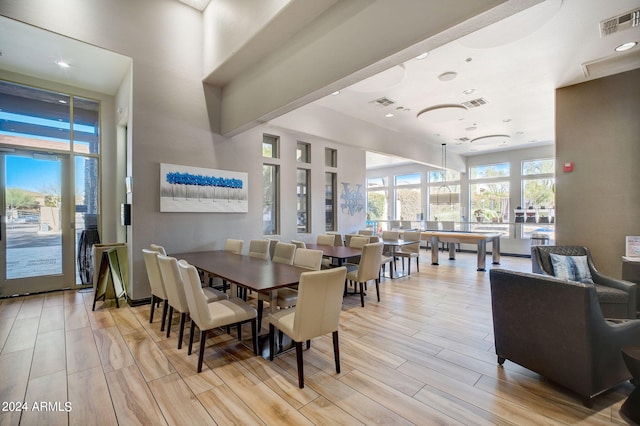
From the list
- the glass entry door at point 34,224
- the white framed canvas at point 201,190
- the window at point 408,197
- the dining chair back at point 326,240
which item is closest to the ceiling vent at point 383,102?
the dining chair back at point 326,240

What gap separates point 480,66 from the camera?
4.29 meters

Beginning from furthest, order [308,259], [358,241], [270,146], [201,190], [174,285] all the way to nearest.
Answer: [270,146], [358,241], [201,190], [308,259], [174,285]

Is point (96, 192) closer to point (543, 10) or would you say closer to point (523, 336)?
point (523, 336)

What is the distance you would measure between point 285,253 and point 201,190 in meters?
1.94

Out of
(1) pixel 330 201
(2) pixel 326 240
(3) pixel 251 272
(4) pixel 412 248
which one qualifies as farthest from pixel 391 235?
(3) pixel 251 272

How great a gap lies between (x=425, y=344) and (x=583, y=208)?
3.43 m

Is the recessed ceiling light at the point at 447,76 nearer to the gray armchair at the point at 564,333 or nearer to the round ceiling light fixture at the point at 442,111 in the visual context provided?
the round ceiling light fixture at the point at 442,111

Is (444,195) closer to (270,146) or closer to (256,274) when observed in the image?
(270,146)

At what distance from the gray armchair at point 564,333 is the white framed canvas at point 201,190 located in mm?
4177

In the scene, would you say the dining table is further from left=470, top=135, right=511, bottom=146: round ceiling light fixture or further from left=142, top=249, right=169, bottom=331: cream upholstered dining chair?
left=470, top=135, right=511, bottom=146: round ceiling light fixture

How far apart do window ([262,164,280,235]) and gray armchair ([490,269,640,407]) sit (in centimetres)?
461

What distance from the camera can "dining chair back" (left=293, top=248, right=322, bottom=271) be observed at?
3342 mm

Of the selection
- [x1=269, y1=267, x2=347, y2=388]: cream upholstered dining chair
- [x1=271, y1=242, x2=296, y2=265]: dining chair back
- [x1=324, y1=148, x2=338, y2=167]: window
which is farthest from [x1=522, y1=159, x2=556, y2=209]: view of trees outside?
[x1=269, y1=267, x2=347, y2=388]: cream upholstered dining chair

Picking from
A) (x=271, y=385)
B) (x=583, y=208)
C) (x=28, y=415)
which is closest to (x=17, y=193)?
(x=28, y=415)
